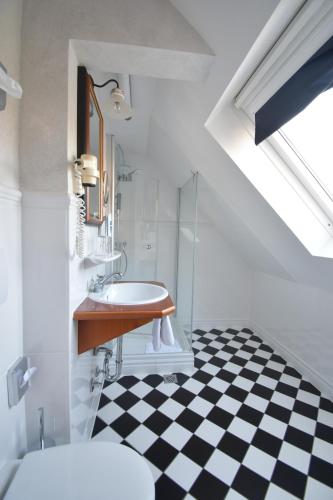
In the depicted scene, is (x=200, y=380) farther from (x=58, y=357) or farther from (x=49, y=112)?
(x=49, y=112)

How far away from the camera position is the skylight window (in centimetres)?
114

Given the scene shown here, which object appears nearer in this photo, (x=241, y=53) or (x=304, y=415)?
(x=241, y=53)

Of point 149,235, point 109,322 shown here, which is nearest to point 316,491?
point 109,322

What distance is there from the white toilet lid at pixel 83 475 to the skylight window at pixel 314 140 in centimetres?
181

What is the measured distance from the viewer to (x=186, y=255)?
102 inches

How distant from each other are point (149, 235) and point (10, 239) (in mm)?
2029

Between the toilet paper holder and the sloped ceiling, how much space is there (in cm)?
158

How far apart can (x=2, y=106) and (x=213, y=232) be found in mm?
2514

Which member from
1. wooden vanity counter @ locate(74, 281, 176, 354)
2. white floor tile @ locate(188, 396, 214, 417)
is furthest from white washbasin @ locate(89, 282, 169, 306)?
white floor tile @ locate(188, 396, 214, 417)

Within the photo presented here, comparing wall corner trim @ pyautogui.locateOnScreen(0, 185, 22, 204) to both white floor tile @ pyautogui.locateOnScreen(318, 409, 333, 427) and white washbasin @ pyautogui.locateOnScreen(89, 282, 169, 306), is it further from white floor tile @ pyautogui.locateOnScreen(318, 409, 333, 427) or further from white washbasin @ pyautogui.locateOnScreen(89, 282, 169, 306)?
white floor tile @ pyautogui.locateOnScreen(318, 409, 333, 427)

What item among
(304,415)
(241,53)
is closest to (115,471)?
(304,415)

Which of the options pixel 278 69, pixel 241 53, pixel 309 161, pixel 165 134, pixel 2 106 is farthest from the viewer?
pixel 165 134

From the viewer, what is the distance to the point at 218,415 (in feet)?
4.75

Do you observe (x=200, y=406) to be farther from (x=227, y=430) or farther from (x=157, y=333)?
(x=157, y=333)
